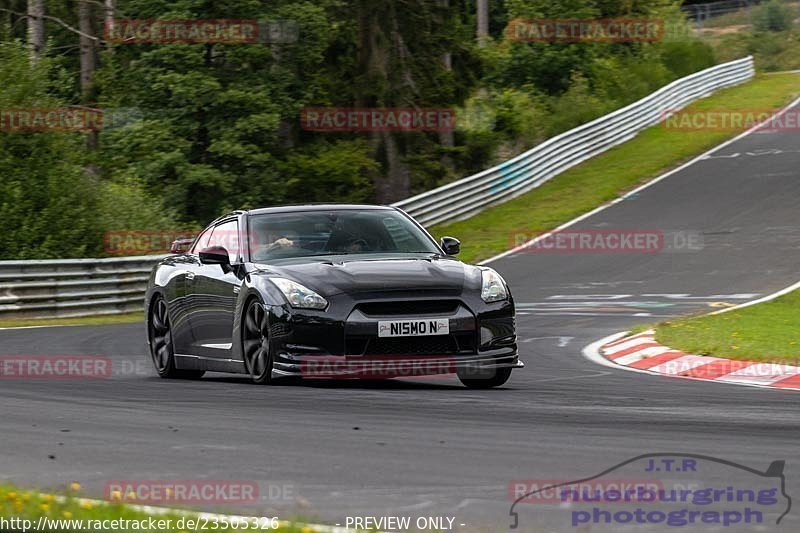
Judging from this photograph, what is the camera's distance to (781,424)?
292 inches

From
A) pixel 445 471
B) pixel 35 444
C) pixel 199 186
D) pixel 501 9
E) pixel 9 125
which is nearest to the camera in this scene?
pixel 445 471

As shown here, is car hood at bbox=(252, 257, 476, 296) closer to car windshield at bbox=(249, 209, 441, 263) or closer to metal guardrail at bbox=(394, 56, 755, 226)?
car windshield at bbox=(249, 209, 441, 263)

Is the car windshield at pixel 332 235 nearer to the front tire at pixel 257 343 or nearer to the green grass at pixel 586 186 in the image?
the front tire at pixel 257 343

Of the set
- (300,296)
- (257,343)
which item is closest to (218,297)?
(257,343)

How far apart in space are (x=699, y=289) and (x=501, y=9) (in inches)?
1952

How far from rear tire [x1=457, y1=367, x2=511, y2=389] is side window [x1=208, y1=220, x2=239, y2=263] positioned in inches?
79.9

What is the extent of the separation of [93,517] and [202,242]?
725 centimetres

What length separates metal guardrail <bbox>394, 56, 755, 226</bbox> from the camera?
1220 inches

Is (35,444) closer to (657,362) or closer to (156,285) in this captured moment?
(156,285)

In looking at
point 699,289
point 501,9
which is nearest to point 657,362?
point 699,289

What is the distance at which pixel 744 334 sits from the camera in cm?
1326

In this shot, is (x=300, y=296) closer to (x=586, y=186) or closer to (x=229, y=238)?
(x=229, y=238)

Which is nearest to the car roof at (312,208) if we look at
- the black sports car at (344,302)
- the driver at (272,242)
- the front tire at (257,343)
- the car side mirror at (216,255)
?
the black sports car at (344,302)

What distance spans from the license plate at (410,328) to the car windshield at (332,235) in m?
1.23
